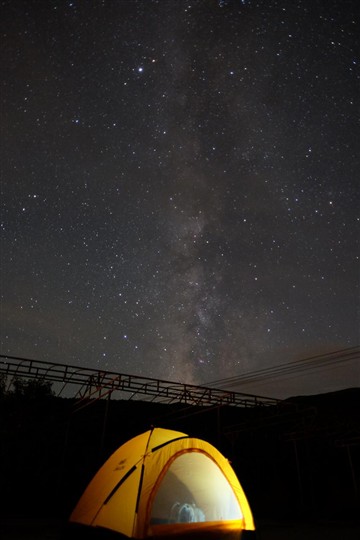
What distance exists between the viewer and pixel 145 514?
6145mm

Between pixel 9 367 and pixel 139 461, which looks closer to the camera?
pixel 139 461

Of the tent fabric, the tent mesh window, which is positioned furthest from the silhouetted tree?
A: the tent mesh window

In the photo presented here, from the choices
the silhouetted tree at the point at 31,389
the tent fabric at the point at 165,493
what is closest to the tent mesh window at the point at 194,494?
the tent fabric at the point at 165,493

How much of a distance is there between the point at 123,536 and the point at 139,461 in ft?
3.75

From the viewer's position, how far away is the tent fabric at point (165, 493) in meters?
6.34

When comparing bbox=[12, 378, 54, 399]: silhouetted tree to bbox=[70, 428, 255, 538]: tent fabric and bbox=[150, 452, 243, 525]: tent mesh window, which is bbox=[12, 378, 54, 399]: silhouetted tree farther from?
bbox=[150, 452, 243, 525]: tent mesh window

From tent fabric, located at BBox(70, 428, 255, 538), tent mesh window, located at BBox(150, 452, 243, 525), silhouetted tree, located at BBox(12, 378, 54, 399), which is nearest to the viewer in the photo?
tent fabric, located at BBox(70, 428, 255, 538)

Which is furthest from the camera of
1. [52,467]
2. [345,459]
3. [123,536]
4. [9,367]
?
[345,459]

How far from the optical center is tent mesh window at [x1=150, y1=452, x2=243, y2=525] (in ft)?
22.8

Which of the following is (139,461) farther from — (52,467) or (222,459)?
(52,467)

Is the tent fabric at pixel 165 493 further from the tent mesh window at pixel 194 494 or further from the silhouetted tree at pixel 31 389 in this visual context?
the silhouetted tree at pixel 31 389

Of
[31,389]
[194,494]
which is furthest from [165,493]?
[31,389]

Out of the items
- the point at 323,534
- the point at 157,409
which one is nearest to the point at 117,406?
the point at 157,409

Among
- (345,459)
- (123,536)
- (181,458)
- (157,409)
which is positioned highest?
(157,409)
